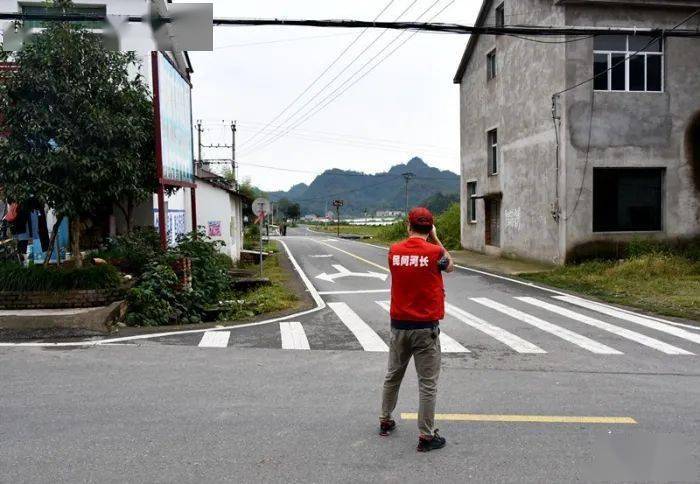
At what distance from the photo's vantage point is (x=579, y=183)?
19.1 meters

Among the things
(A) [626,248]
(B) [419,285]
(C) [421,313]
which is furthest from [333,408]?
(A) [626,248]

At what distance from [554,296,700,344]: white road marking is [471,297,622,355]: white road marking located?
5.20 ft

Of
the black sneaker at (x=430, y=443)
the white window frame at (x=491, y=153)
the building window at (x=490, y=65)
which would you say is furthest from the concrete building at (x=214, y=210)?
the black sneaker at (x=430, y=443)

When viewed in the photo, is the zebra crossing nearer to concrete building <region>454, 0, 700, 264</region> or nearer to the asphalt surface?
the asphalt surface

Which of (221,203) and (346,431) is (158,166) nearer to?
(346,431)

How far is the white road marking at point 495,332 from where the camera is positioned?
27.9 ft

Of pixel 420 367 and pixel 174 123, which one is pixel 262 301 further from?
pixel 420 367

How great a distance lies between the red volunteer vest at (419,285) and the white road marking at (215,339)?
4.34 meters

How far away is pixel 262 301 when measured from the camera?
1313 cm

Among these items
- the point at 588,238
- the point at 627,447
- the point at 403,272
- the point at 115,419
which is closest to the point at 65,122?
the point at 115,419

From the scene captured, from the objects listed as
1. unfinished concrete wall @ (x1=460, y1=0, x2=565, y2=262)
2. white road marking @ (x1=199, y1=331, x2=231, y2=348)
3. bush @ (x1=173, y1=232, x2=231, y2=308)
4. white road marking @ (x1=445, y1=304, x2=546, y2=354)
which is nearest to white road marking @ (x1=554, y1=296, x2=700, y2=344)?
white road marking @ (x1=445, y1=304, x2=546, y2=354)

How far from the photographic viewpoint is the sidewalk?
19.7 meters

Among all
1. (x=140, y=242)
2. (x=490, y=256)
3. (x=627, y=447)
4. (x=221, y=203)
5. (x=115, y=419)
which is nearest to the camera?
(x=627, y=447)

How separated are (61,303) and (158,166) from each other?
298 cm
